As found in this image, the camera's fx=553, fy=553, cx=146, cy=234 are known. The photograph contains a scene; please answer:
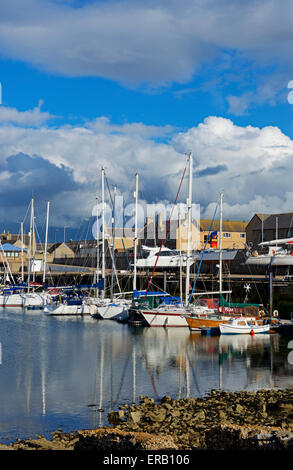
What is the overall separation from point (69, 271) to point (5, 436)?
8530 centimetres

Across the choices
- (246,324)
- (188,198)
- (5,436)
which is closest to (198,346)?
(246,324)

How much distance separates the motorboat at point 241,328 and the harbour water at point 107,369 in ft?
2.93

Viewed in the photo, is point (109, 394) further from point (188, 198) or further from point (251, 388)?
point (188, 198)

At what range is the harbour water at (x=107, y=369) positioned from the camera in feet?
79.1

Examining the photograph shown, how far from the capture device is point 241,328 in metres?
46.6

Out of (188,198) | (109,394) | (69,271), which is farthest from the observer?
(69,271)

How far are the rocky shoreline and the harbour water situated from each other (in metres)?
1.37

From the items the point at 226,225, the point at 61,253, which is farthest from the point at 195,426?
the point at 61,253

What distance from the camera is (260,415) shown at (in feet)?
73.8

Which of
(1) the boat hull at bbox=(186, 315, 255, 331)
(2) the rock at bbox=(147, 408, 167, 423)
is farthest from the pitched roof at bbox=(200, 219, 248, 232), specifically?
(2) the rock at bbox=(147, 408, 167, 423)

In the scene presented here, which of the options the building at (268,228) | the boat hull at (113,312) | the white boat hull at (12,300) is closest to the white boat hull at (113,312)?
the boat hull at (113,312)

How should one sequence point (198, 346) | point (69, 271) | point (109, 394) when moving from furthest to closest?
point (69, 271) → point (198, 346) → point (109, 394)

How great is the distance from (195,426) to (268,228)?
82309mm

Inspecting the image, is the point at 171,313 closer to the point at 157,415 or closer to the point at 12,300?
the point at 157,415
